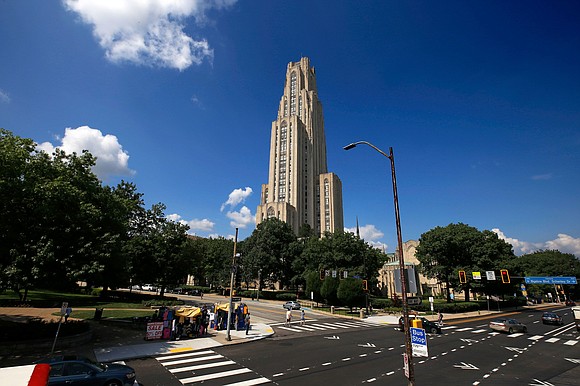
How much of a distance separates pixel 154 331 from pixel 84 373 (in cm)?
1122

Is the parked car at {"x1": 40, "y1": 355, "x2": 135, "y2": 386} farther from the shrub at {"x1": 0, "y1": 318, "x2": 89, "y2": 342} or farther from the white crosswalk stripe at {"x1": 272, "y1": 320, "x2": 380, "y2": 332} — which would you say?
the white crosswalk stripe at {"x1": 272, "y1": 320, "x2": 380, "y2": 332}

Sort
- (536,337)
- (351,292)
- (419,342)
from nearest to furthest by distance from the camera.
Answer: (419,342) → (536,337) → (351,292)

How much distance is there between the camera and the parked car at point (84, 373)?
33.0 ft

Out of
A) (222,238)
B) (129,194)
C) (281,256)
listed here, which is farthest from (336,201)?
(129,194)

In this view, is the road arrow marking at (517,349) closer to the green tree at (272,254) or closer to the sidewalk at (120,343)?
the sidewalk at (120,343)

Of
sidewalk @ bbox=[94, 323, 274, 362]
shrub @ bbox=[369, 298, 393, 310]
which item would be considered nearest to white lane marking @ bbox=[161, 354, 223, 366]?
sidewalk @ bbox=[94, 323, 274, 362]

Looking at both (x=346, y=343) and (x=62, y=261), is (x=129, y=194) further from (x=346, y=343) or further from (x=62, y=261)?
(x=346, y=343)

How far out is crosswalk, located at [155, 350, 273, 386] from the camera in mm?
12562

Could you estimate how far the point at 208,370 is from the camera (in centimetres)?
1412

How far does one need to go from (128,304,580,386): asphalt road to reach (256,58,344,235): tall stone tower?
95785mm

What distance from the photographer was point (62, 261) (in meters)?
16.8

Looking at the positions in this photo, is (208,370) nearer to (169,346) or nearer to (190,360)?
(190,360)

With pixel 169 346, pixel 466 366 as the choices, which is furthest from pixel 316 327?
pixel 466 366

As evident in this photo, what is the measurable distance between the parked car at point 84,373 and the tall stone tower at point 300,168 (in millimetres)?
106728
